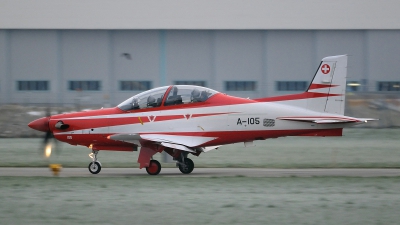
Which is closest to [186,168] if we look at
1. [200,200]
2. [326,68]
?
[326,68]

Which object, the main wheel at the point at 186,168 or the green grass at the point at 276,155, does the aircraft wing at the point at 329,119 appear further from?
the green grass at the point at 276,155

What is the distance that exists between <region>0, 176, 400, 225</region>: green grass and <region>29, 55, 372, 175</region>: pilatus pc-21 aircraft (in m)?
1.73

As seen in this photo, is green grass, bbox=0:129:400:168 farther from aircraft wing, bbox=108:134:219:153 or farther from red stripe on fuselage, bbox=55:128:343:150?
aircraft wing, bbox=108:134:219:153

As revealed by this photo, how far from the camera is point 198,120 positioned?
1700 centimetres

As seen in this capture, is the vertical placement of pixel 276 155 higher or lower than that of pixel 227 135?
lower

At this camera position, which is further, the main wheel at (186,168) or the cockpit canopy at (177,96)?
the main wheel at (186,168)

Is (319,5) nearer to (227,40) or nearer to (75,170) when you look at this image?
(227,40)

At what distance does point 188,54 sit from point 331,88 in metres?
32.4

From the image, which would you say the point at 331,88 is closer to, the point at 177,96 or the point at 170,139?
the point at 177,96

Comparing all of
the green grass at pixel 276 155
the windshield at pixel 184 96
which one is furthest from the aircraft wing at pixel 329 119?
the green grass at pixel 276 155

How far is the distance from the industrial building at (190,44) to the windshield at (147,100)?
97.1 feet

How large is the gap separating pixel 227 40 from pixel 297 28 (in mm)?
5681

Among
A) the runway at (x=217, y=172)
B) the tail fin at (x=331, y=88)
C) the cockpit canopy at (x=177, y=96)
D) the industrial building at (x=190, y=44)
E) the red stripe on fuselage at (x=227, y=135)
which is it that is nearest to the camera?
the tail fin at (x=331, y=88)

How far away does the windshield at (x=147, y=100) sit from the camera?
56.3 ft
